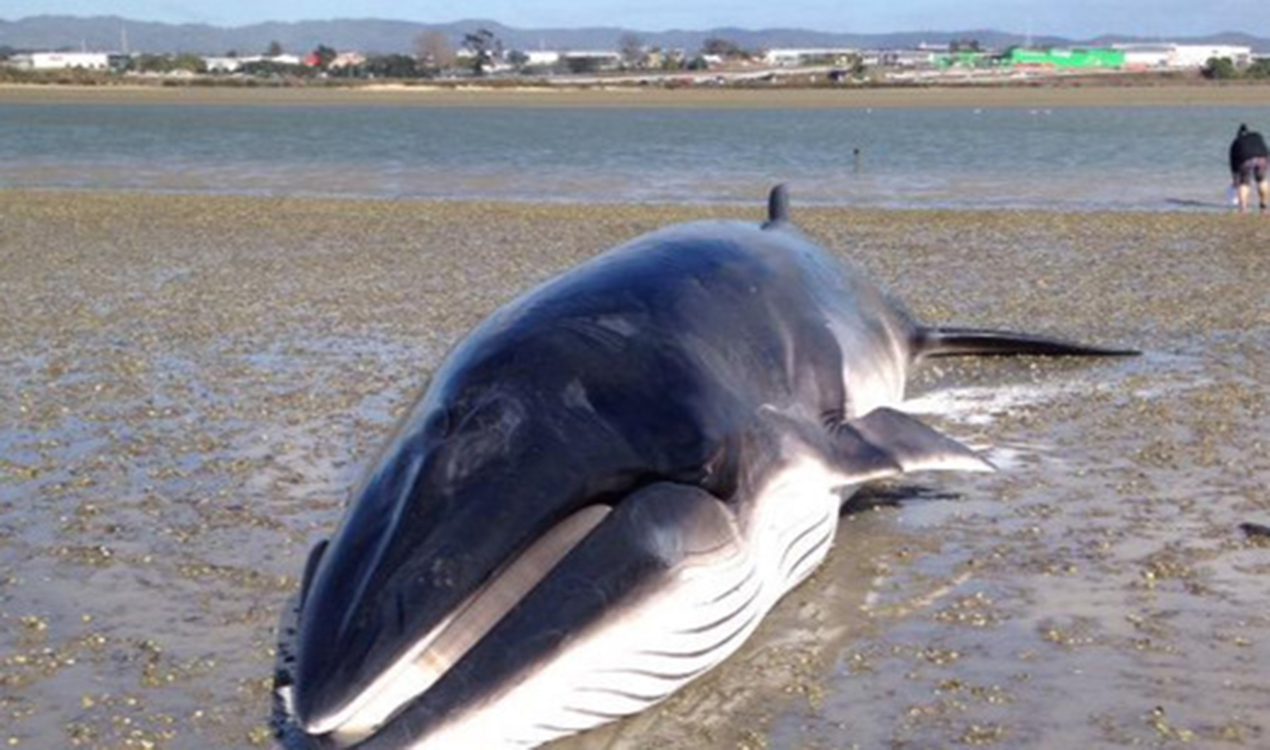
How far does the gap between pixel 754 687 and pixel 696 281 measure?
161 cm

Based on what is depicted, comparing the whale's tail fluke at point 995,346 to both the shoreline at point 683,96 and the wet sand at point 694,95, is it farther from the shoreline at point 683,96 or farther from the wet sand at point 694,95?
the wet sand at point 694,95

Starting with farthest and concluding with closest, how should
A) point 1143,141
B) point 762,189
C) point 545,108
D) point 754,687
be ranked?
point 545,108, point 1143,141, point 762,189, point 754,687

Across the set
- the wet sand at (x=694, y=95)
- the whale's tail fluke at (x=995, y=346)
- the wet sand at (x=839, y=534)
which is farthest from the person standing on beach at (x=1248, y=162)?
the wet sand at (x=694, y=95)

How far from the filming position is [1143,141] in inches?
2495

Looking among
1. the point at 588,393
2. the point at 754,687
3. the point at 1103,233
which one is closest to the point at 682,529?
the point at 588,393

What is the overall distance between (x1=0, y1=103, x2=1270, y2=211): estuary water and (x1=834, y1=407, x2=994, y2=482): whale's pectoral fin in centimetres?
2422

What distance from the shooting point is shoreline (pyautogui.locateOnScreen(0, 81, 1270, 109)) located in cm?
12712

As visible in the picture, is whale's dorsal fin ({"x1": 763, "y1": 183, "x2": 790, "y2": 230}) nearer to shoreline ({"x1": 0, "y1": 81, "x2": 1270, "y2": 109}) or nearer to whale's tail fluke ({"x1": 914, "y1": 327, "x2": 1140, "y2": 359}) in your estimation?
whale's tail fluke ({"x1": 914, "y1": 327, "x2": 1140, "y2": 359})

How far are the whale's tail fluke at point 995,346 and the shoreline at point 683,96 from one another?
10422 centimetres

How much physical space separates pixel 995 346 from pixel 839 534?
395cm

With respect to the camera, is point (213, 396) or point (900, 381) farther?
point (213, 396)

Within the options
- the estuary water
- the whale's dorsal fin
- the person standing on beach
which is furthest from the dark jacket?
the whale's dorsal fin

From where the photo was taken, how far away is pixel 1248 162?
26.7 m

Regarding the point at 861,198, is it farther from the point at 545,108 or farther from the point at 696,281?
the point at 545,108
